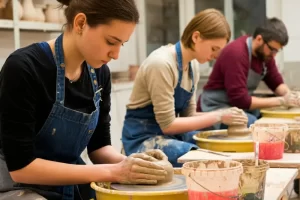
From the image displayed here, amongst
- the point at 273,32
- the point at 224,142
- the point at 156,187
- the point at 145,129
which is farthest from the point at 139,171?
the point at 273,32

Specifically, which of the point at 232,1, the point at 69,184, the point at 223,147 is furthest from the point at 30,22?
the point at 232,1

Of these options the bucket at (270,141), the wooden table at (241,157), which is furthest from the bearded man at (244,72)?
the bucket at (270,141)

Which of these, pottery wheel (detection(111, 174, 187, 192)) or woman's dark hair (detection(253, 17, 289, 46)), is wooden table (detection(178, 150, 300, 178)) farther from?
woman's dark hair (detection(253, 17, 289, 46))

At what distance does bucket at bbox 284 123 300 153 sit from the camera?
6.89 feet

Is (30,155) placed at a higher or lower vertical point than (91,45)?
lower

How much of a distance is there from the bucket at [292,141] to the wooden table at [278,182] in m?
0.32

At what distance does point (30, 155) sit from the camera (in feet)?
4.91

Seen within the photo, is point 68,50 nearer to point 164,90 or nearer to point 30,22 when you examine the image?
point 164,90

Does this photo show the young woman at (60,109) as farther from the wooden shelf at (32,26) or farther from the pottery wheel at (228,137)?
the wooden shelf at (32,26)

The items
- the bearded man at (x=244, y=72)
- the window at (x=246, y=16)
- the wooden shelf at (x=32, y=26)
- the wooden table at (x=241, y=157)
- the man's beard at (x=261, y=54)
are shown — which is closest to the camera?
the wooden table at (x=241, y=157)

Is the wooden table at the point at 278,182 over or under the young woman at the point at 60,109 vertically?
under

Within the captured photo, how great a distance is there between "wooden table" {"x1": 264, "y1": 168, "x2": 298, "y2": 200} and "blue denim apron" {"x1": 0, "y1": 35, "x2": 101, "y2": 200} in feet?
2.10

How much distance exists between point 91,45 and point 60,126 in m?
0.29

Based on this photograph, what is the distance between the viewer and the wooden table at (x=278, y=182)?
4.83 feet
